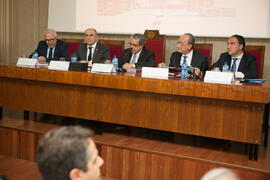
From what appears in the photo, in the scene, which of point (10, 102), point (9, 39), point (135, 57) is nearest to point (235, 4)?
point (135, 57)

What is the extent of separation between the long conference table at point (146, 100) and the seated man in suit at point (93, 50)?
105 cm

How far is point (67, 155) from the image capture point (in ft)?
3.13

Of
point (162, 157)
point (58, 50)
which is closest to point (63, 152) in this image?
point (162, 157)

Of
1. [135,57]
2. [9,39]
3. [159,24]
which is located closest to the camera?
[135,57]

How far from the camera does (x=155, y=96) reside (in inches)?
103

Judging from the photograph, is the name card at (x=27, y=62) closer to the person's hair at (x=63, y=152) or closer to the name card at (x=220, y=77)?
the name card at (x=220, y=77)

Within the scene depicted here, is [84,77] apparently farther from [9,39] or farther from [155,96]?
[9,39]

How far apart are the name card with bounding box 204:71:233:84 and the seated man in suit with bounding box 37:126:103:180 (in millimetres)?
1633

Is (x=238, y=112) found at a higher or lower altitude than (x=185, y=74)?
lower

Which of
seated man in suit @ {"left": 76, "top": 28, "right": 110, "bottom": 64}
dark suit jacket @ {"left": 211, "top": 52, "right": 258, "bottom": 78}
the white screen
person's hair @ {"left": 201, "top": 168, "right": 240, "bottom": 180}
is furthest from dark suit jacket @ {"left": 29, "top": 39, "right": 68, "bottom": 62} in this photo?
person's hair @ {"left": 201, "top": 168, "right": 240, "bottom": 180}

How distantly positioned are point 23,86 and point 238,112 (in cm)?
198

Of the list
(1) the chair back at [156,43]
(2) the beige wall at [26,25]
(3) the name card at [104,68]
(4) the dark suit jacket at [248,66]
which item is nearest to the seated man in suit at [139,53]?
(1) the chair back at [156,43]

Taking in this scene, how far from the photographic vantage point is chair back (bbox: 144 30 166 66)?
13.2 ft

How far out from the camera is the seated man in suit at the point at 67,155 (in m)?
0.96
